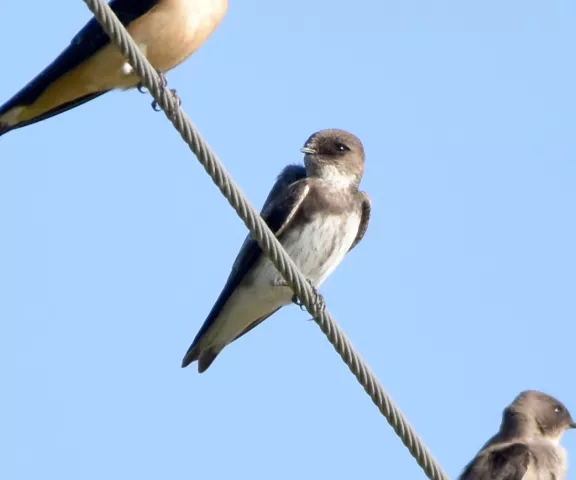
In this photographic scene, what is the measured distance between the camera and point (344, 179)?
8.66 metres

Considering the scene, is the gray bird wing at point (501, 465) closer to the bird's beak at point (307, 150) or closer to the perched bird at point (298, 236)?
the perched bird at point (298, 236)

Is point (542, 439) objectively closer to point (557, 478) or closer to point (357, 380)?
point (557, 478)

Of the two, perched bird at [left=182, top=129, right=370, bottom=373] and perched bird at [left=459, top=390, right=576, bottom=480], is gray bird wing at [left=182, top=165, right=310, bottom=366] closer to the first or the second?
perched bird at [left=182, top=129, right=370, bottom=373]

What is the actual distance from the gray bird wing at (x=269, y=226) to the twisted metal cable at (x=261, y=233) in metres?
2.25

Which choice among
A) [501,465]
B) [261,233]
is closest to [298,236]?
[501,465]

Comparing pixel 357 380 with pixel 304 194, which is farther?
pixel 304 194

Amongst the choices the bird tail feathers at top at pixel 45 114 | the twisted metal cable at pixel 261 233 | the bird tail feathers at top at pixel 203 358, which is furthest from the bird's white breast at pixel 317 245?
the twisted metal cable at pixel 261 233

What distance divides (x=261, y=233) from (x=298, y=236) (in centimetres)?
281

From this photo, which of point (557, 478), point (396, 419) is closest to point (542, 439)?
point (557, 478)

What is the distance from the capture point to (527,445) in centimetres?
834

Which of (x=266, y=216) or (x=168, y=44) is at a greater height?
(x=168, y=44)

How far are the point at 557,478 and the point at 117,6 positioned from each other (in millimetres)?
3373

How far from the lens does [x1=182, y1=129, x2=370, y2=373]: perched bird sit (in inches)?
323

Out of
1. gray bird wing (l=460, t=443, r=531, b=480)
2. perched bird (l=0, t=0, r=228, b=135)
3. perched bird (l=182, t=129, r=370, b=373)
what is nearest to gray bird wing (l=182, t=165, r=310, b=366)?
perched bird (l=182, t=129, r=370, b=373)
